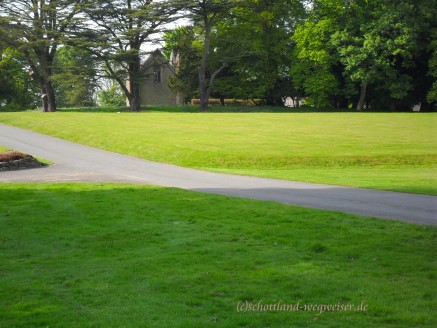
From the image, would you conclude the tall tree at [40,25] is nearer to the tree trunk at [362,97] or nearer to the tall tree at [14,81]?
the tall tree at [14,81]

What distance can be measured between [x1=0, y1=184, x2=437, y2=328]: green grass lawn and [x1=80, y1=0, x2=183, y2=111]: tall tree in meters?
50.0

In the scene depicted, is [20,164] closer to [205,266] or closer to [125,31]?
[205,266]

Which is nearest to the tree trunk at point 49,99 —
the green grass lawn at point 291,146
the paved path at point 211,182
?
the green grass lawn at point 291,146

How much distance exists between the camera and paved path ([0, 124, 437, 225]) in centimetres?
1396

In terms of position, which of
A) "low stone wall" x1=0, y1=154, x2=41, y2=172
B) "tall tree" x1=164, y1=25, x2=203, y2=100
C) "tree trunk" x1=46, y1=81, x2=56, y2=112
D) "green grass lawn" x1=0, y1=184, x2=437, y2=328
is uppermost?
"tall tree" x1=164, y1=25, x2=203, y2=100

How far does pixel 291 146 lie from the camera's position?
29.4m

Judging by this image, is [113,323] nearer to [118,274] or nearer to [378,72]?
[118,274]

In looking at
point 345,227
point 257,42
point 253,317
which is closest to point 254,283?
point 253,317

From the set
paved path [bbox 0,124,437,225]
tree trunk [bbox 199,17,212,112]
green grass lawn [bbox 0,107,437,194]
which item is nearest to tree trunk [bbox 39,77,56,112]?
tree trunk [bbox 199,17,212,112]

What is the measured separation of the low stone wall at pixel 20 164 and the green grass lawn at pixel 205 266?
11.1 m

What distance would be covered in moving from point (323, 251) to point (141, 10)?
55.8 m

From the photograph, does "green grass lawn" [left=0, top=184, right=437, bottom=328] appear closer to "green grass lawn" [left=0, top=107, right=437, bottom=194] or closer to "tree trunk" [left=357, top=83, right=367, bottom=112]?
"green grass lawn" [left=0, top=107, right=437, bottom=194]

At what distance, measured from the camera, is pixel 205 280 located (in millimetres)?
7387

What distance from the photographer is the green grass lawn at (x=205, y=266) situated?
6086 millimetres
